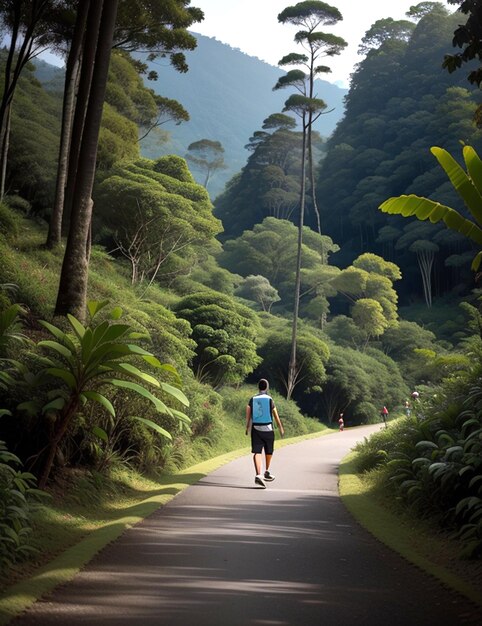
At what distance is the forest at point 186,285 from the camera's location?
Answer: 9094 millimetres

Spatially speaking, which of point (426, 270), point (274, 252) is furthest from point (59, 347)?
point (426, 270)

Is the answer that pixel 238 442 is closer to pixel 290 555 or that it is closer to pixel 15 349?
pixel 15 349

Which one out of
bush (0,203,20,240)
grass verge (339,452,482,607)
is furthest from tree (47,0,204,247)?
grass verge (339,452,482,607)

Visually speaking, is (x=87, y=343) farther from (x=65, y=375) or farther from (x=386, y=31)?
(x=386, y=31)

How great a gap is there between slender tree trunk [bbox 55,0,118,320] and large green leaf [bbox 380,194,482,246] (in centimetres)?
504

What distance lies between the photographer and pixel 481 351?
38.7 ft

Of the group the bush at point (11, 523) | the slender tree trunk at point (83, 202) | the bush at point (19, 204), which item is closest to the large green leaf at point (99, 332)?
the bush at point (11, 523)

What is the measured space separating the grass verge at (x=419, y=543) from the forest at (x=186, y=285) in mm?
280

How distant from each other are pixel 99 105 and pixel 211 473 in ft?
24.2

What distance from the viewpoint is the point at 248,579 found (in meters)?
5.75

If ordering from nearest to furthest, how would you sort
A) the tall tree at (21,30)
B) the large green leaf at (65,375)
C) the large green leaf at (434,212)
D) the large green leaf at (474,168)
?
the large green leaf at (65,375), the large green leaf at (474,168), the large green leaf at (434,212), the tall tree at (21,30)

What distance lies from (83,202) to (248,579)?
27.2 feet

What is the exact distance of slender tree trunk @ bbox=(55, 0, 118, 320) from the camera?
11.9 meters

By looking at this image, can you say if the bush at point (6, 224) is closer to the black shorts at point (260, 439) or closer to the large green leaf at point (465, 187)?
the black shorts at point (260, 439)
